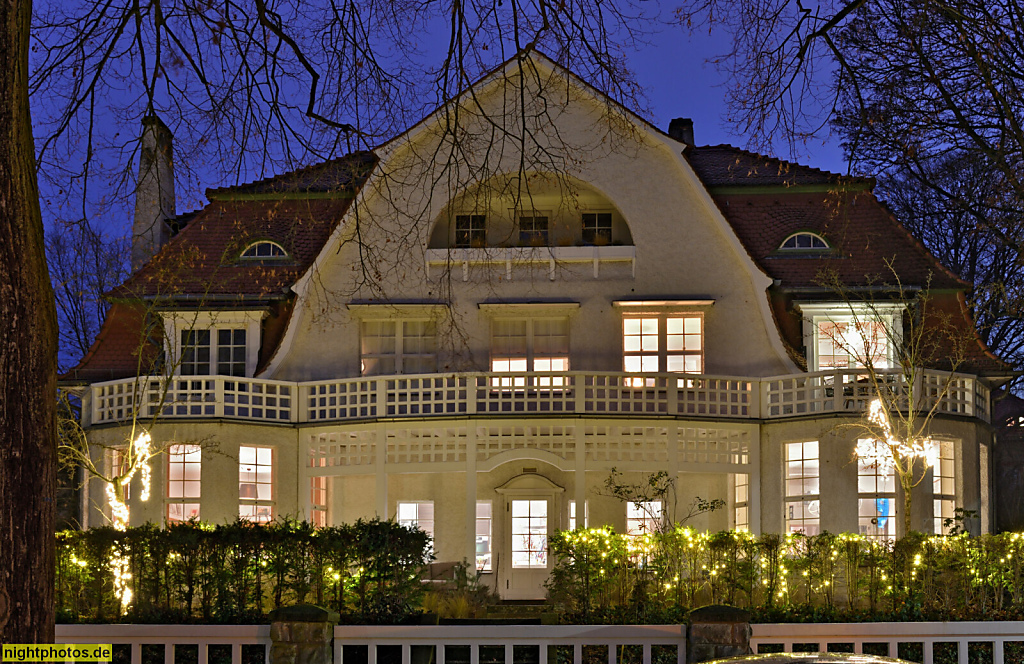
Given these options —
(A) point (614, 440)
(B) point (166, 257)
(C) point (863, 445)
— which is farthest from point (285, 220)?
(C) point (863, 445)

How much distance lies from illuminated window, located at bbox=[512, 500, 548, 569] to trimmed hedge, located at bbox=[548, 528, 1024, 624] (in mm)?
9214

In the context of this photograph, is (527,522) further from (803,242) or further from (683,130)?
(683,130)

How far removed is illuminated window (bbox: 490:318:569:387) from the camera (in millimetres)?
24078

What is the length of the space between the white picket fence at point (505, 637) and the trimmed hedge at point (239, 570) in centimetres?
133

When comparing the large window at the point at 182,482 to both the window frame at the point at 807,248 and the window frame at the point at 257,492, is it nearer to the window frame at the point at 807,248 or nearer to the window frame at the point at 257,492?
the window frame at the point at 257,492

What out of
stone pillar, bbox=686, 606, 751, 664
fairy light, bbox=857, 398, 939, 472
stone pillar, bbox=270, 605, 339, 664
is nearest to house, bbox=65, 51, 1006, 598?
fairy light, bbox=857, 398, 939, 472

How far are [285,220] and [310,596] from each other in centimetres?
1366

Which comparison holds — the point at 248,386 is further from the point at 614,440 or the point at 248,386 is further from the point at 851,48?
the point at 851,48

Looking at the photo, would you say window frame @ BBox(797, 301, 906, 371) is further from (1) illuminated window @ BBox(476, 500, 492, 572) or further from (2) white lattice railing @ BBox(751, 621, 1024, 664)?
(2) white lattice railing @ BBox(751, 621, 1024, 664)

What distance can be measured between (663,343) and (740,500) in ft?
11.3

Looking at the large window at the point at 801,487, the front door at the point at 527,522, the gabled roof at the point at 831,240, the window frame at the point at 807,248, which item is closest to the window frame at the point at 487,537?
the front door at the point at 527,522

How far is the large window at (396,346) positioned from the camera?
24000 mm

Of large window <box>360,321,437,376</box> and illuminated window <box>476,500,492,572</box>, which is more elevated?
large window <box>360,321,437,376</box>

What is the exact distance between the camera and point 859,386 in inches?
838
